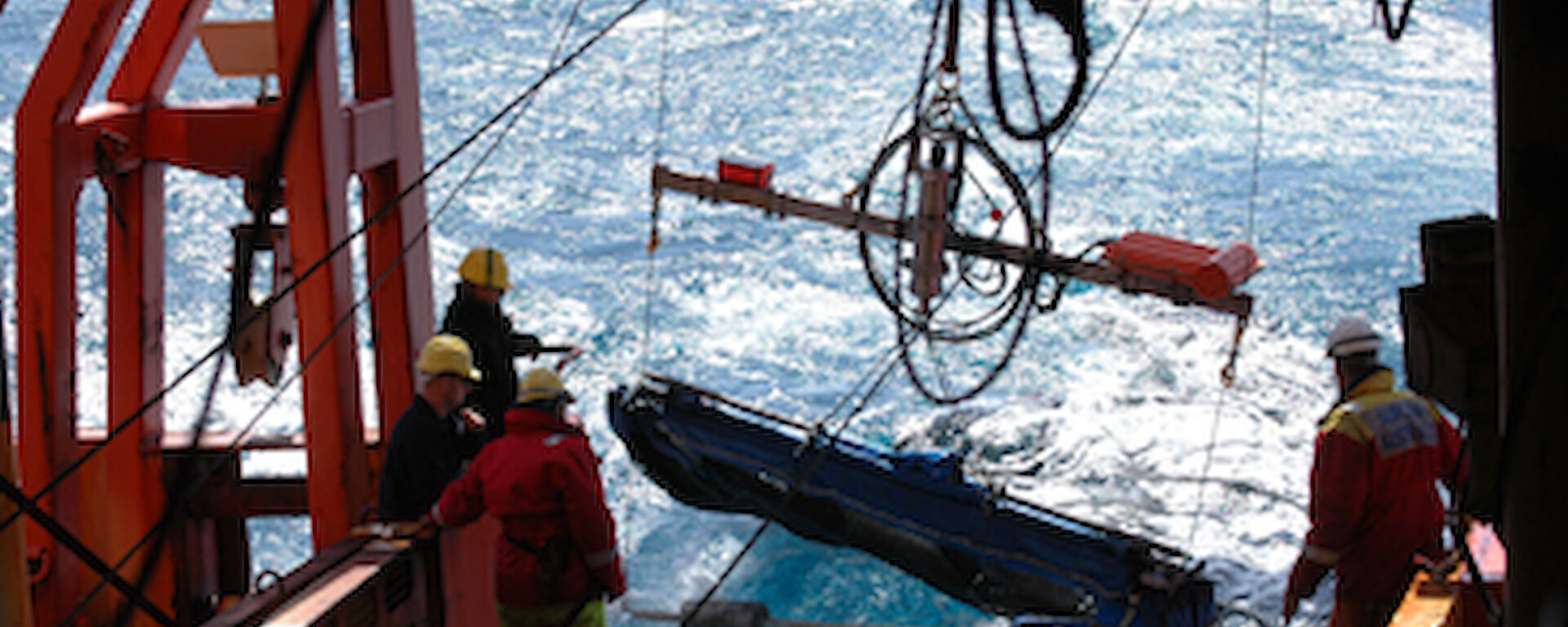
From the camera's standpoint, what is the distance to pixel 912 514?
31.6 ft

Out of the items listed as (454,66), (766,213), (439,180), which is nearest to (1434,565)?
(766,213)

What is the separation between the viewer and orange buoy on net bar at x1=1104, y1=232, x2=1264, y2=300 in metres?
8.51

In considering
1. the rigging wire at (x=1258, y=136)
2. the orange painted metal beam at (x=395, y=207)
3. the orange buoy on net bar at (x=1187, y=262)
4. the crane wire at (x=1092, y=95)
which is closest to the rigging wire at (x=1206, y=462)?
the rigging wire at (x=1258, y=136)

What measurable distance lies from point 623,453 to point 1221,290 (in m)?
7.44

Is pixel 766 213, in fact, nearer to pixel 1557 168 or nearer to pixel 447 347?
pixel 447 347

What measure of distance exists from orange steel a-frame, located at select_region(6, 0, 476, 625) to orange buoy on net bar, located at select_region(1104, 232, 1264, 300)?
15.5 ft

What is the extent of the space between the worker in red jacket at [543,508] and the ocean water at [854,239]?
6.92m

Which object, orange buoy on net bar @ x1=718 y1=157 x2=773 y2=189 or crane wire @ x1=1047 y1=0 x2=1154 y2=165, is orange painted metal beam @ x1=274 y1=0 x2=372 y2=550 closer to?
crane wire @ x1=1047 y1=0 x2=1154 y2=165

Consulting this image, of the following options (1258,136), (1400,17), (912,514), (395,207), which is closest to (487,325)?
(395,207)

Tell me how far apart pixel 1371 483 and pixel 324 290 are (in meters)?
3.16

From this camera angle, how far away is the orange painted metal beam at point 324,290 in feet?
14.9

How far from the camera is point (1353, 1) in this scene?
2855 cm

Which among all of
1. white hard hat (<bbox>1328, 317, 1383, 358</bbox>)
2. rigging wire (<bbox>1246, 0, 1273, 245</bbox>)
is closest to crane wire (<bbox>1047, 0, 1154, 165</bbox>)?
rigging wire (<bbox>1246, 0, 1273, 245</bbox>)

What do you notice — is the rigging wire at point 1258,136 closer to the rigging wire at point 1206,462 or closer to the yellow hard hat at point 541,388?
the rigging wire at point 1206,462
